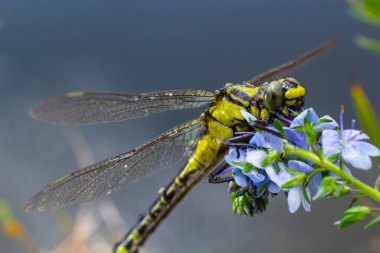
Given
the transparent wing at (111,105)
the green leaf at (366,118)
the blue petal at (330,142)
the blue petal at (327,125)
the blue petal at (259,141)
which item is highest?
the transparent wing at (111,105)

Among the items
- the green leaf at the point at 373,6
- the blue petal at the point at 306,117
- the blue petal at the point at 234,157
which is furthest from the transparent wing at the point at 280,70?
the blue petal at the point at 306,117

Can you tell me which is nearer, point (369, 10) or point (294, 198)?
point (294, 198)

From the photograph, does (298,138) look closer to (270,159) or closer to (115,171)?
(270,159)

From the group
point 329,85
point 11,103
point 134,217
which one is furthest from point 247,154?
point 11,103

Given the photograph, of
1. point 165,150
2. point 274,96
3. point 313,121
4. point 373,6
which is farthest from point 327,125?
point 165,150

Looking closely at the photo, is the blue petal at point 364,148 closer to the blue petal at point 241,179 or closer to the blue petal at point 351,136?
the blue petal at point 351,136

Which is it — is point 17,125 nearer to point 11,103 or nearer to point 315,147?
point 11,103

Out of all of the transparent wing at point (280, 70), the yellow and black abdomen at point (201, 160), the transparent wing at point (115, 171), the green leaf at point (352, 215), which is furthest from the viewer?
the transparent wing at point (280, 70)

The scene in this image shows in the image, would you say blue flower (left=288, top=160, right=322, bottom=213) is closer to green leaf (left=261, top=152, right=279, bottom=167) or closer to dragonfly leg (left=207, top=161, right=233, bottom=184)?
green leaf (left=261, top=152, right=279, bottom=167)
